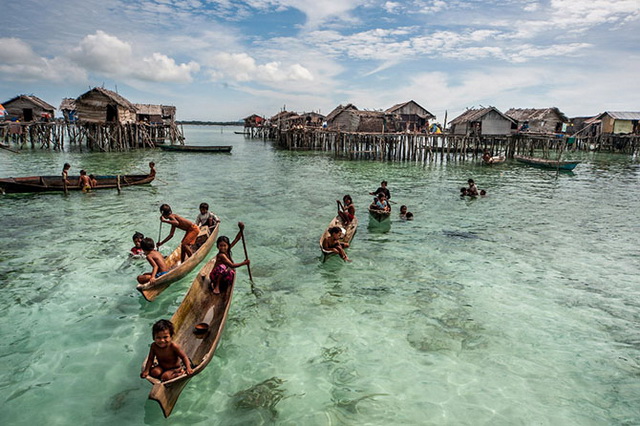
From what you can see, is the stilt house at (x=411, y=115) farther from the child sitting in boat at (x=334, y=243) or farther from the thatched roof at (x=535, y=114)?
the child sitting in boat at (x=334, y=243)

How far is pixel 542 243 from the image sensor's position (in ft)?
39.4

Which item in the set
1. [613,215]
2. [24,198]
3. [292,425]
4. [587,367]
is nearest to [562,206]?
[613,215]

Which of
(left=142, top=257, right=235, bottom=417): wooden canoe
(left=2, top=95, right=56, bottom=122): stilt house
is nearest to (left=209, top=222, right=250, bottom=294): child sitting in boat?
(left=142, top=257, right=235, bottom=417): wooden canoe

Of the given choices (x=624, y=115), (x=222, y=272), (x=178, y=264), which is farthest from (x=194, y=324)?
(x=624, y=115)

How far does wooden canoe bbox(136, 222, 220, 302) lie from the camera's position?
24.3 feet

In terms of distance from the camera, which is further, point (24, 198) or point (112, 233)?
point (24, 198)

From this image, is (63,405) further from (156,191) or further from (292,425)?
(156,191)

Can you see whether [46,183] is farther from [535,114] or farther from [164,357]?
[535,114]

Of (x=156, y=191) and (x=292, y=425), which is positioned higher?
(x=156, y=191)

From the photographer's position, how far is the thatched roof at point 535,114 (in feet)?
154

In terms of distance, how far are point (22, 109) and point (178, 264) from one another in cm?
4779

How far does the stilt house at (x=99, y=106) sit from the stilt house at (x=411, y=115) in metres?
29.3

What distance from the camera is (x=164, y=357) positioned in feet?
15.9

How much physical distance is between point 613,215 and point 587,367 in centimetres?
1314
